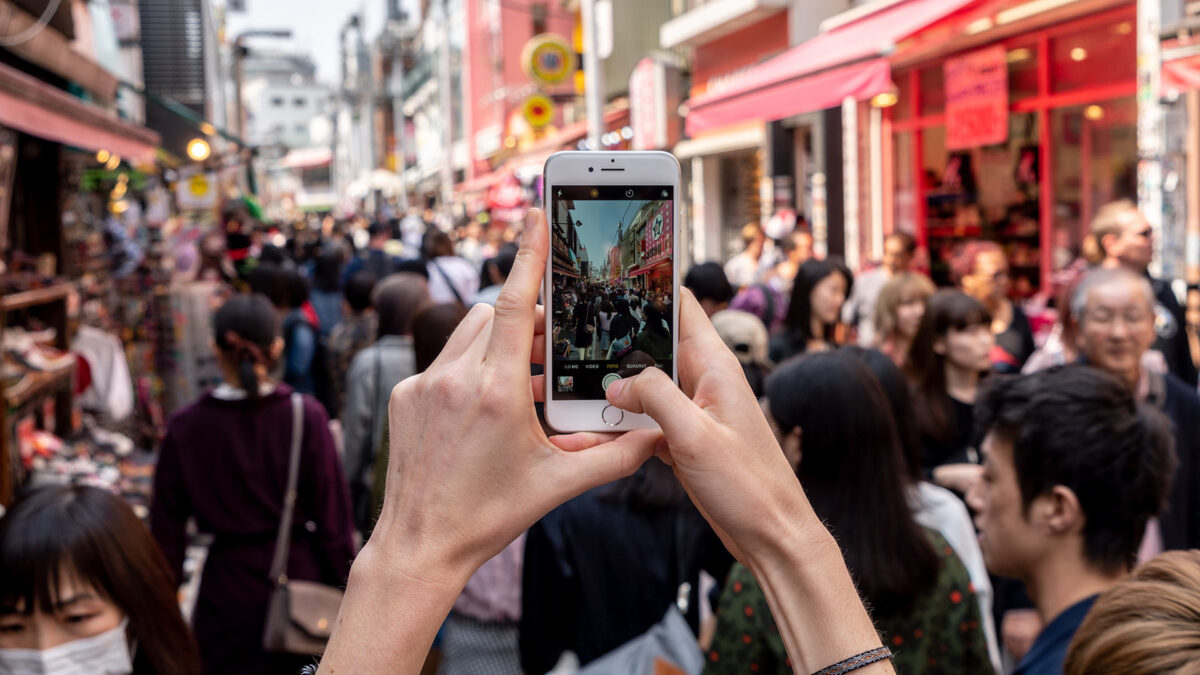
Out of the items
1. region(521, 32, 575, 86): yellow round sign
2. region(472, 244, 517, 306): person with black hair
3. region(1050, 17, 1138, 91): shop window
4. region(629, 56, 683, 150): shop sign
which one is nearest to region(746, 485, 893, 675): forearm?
region(472, 244, 517, 306): person with black hair

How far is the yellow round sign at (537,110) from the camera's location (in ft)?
81.5

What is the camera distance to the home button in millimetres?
1438

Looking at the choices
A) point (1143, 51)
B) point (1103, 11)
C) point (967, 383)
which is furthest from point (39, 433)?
point (1103, 11)

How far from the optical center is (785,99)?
9578 millimetres

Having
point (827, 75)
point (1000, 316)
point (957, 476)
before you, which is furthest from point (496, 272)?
point (957, 476)

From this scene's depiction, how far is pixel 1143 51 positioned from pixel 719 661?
681 centimetres

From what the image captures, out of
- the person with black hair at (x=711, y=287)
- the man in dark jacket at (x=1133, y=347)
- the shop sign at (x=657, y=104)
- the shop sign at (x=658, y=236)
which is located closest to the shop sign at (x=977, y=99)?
the person with black hair at (x=711, y=287)

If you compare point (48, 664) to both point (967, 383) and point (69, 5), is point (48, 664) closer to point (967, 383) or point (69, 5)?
point (967, 383)

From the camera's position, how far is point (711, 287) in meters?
6.07

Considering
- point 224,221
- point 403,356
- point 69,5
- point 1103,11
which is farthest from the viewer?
point 224,221

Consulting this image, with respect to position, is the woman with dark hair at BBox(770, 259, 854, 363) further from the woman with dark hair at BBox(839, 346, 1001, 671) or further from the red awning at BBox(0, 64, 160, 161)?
the red awning at BBox(0, 64, 160, 161)

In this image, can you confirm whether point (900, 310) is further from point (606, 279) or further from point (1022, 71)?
point (1022, 71)

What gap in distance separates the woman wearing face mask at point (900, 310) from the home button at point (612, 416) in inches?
188

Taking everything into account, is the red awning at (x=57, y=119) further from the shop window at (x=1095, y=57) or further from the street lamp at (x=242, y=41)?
the street lamp at (x=242, y=41)
